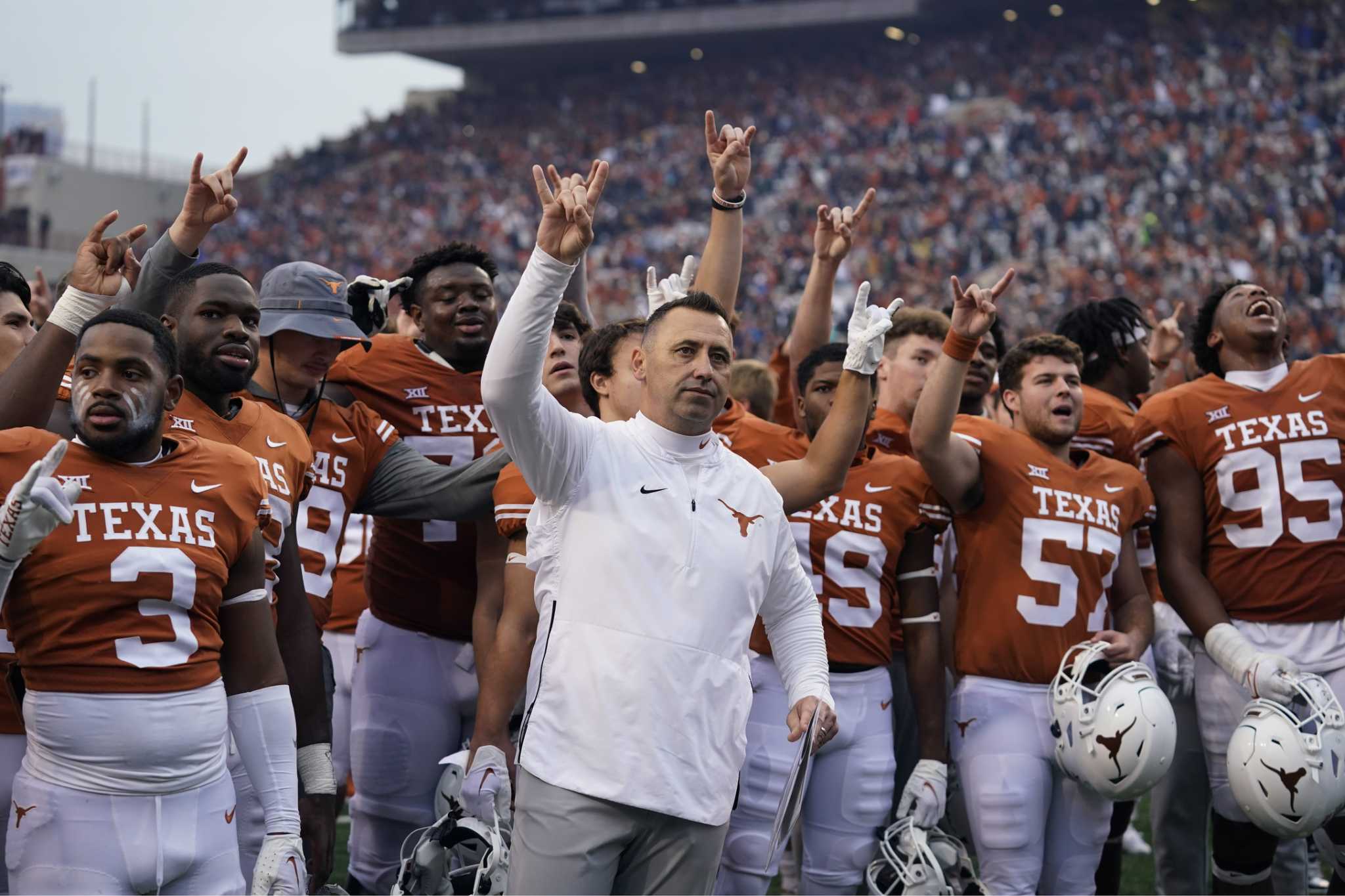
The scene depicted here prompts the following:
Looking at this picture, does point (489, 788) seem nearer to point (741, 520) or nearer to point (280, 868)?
point (280, 868)

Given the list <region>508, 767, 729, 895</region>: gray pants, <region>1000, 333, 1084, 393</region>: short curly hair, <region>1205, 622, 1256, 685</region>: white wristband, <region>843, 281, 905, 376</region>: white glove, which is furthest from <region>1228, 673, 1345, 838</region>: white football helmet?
<region>508, 767, 729, 895</region>: gray pants

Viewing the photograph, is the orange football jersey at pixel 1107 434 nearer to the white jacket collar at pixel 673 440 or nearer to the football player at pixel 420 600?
the football player at pixel 420 600

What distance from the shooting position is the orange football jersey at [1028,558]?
4508mm

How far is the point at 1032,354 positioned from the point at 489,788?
7.59 feet

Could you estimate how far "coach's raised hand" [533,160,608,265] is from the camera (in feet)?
9.68

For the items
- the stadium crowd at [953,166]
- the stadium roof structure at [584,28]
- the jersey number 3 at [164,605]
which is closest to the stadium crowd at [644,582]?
the jersey number 3 at [164,605]

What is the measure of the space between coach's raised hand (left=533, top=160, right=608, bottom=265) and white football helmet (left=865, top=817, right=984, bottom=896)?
2198 mm

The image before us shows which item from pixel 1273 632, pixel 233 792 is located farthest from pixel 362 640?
pixel 1273 632

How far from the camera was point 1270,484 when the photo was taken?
486 centimetres

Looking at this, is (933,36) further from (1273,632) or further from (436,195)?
(1273,632)

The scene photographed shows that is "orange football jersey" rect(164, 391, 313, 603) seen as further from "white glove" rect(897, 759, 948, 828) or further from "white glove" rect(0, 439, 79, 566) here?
"white glove" rect(897, 759, 948, 828)

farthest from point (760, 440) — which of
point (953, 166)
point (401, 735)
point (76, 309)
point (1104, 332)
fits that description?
point (953, 166)

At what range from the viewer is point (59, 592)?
2928 millimetres

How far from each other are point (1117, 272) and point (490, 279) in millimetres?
17626
